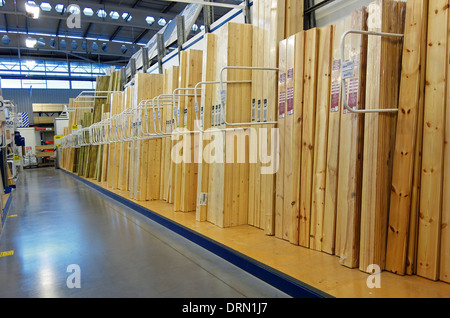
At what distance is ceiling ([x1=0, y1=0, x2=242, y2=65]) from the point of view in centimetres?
1198

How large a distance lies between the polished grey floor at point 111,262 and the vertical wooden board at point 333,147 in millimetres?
667

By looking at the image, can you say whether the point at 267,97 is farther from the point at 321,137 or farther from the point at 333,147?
the point at 333,147

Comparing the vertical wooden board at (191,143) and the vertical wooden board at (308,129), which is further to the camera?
the vertical wooden board at (191,143)

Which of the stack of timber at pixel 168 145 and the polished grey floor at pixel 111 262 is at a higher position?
the stack of timber at pixel 168 145

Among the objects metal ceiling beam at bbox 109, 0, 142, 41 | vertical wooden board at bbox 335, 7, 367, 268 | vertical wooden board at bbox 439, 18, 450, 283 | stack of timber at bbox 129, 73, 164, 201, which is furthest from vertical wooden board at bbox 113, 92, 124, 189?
metal ceiling beam at bbox 109, 0, 142, 41

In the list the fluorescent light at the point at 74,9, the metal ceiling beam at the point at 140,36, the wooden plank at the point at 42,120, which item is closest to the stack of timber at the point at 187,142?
the fluorescent light at the point at 74,9

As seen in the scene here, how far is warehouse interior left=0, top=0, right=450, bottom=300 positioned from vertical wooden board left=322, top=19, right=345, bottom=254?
11mm

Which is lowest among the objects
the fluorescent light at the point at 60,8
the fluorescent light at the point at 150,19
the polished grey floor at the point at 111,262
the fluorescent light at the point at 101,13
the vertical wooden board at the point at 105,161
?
the polished grey floor at the point at 111,262

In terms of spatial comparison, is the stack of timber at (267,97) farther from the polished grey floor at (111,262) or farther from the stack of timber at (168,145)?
the stack of timber at (168,145)

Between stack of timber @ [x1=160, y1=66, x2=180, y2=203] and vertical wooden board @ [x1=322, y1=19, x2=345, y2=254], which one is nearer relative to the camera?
vertical wooden board @ [x1=322, y1=19, x2=345, y2=254]

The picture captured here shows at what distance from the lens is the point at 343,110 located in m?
2.45

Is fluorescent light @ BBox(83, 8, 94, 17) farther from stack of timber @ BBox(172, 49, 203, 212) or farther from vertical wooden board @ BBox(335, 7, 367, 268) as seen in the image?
vertical wooden board @ BBox(335, 7, 367, 268)

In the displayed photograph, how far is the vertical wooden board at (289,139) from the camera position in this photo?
291 cm

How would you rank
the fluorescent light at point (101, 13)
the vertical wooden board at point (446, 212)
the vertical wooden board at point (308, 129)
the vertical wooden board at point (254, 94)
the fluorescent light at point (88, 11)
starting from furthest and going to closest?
1. the fluorescent light at point (101, 13)
2. the fluorescent light at point (88, 11)
3. the vertical wooden board at point (254, 94)
4. the vertical wooden board at point (308, 129)
5. the vertical wooden board at point (446, 212)
